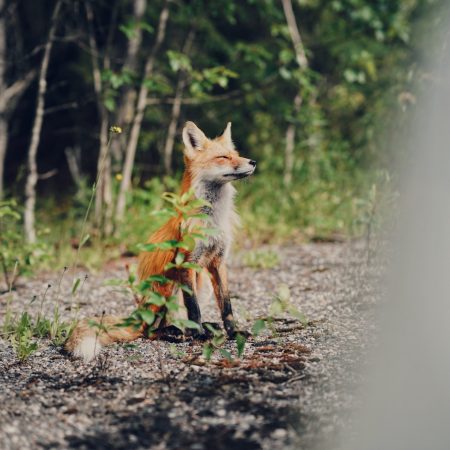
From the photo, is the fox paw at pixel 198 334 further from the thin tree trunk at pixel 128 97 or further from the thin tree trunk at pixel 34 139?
the thin tree trunk at pixel 128 97

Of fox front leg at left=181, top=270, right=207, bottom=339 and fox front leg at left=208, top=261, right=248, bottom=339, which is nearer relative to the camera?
fox front leg at left=181, top=270, right=207, bottom=339

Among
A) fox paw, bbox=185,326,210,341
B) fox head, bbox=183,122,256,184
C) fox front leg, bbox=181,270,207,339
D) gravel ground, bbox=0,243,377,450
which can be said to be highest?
fox head, bbox=183,122,256,184

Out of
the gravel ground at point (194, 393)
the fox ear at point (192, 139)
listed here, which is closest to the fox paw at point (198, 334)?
the gravel ground at point (194, 393)

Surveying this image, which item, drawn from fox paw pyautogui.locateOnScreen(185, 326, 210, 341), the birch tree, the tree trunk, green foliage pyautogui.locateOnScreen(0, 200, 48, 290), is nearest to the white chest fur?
fox paw pyautogui.locateOnScreen(185, 326, 210, 341)

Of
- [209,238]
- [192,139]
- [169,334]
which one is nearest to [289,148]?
[192,139]

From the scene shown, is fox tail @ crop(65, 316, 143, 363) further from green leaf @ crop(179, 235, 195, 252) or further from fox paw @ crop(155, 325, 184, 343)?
green leaf @ crop(179, 235, 195, 252)

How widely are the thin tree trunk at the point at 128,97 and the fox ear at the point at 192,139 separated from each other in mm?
3037

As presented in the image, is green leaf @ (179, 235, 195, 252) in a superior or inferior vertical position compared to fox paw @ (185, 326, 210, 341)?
superior

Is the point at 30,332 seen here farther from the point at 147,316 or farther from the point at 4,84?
the point at 4,84

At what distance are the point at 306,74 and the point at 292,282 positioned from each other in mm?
2941

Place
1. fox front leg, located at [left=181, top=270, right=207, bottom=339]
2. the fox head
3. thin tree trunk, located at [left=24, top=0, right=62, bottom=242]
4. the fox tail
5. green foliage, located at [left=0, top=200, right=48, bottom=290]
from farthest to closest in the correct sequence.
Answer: thin tree trunk, located at [left=24, top=0, right=62, bottom=242], green foliage, located at [left=0, top=200, right=48, bottom=290], the fox head, fox front leg, located at [left=181, top=270, right=207, bottom=339], the fox tail

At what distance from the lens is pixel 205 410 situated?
285cm

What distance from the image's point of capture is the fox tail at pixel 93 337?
355 centimetres

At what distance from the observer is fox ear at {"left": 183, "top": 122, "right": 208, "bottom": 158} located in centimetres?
408
